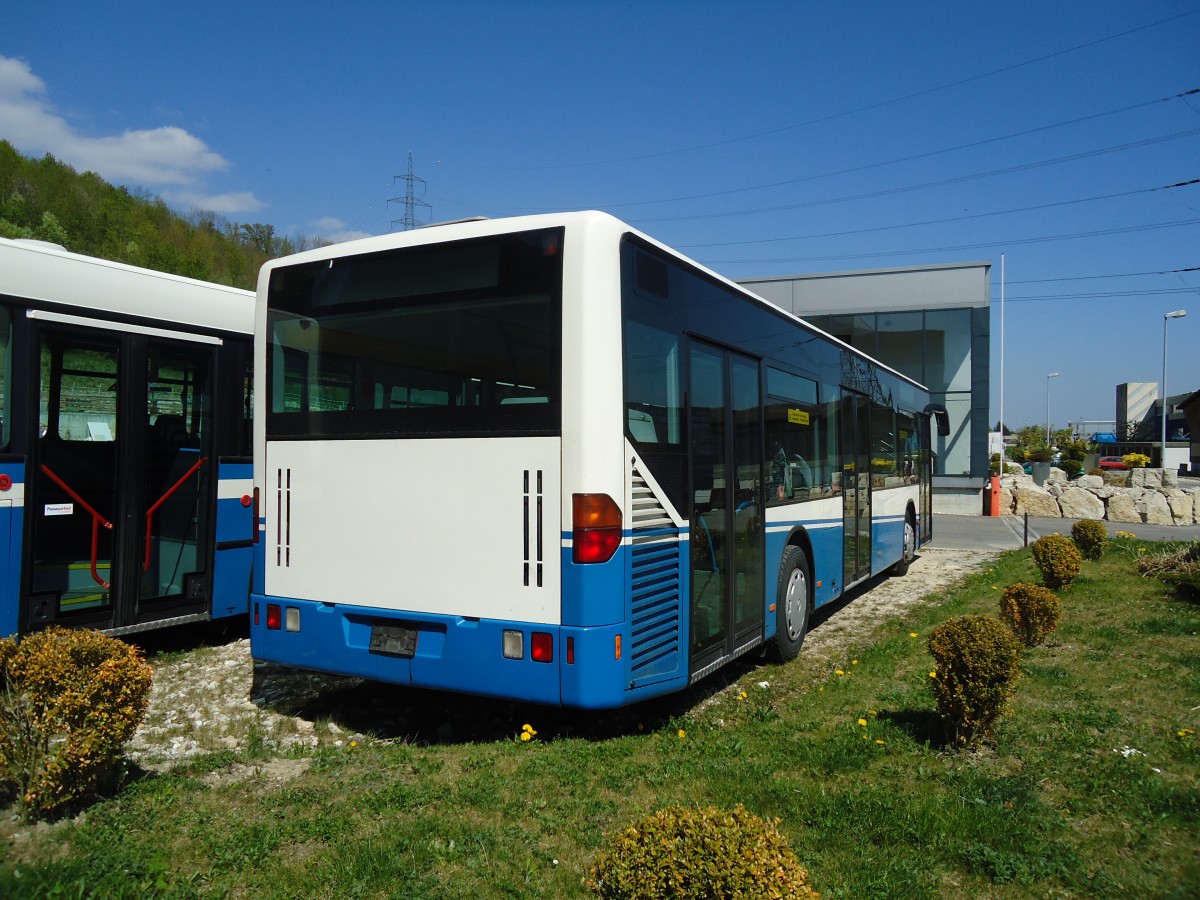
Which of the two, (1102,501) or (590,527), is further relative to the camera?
(1102,501)

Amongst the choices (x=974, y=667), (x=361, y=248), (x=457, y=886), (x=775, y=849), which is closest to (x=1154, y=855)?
(x=974, y=667)

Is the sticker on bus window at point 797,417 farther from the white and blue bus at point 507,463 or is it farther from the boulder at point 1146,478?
the boulder at point 1146,478

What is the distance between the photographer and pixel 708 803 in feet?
14.2

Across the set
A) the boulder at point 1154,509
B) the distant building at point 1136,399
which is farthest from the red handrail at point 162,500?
the distant building at point 1136,399

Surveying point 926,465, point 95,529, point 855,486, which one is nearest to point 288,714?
point 95,529

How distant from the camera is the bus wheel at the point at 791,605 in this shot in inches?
304

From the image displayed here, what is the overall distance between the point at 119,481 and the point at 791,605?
595 centimetres

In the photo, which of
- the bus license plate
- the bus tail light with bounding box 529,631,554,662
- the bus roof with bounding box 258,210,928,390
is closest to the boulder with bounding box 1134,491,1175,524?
the bus roof with bounding box 258,210,928,390

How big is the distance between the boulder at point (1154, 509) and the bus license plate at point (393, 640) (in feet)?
86.0

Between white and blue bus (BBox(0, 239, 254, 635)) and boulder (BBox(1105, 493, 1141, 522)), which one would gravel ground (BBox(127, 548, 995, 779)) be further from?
boulder (BBox(1105, 493, 1141, 522))

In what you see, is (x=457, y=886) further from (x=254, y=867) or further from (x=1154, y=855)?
(x=1154, y=855)

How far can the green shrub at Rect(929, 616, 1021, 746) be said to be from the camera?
4988 mm

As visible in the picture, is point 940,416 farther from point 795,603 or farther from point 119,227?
point 119,227

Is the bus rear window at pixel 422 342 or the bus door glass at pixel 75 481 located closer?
the bus rear window at pixel 422 342
